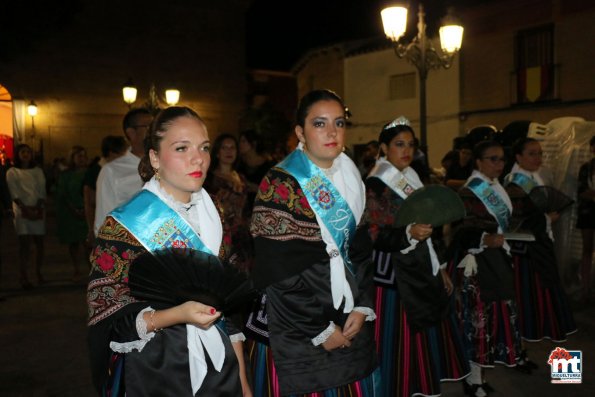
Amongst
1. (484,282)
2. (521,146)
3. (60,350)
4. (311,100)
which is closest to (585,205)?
(521,146)

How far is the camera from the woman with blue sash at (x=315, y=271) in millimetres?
2730

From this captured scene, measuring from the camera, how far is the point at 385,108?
22312 millimetres

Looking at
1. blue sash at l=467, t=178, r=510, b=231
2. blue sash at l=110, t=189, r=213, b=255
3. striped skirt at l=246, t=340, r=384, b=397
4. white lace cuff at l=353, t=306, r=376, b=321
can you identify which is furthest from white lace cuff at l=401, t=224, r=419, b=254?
blue sash at l=110, t=189, r=213, b=255

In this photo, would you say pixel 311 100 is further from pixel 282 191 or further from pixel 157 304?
pixel 157 304

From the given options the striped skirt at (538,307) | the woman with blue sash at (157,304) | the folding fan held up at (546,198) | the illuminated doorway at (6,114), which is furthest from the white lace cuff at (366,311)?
the illuminated doorway at (6,114)

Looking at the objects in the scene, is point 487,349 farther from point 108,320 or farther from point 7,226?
point 7,226

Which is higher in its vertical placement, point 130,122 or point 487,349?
point 130,122

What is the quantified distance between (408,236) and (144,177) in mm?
1862

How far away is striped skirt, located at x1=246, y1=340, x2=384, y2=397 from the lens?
110 inches

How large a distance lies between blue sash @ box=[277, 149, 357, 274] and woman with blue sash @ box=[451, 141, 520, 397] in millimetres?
1986

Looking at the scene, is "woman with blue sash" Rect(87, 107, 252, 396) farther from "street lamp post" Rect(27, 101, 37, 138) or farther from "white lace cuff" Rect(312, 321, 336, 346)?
"street lamp post" Rect(27, 101, 37, 138)

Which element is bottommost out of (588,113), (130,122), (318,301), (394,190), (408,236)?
(318,301)

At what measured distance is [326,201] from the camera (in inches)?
112

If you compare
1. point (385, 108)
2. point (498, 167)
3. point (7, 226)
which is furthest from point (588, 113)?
point (7, 226)
